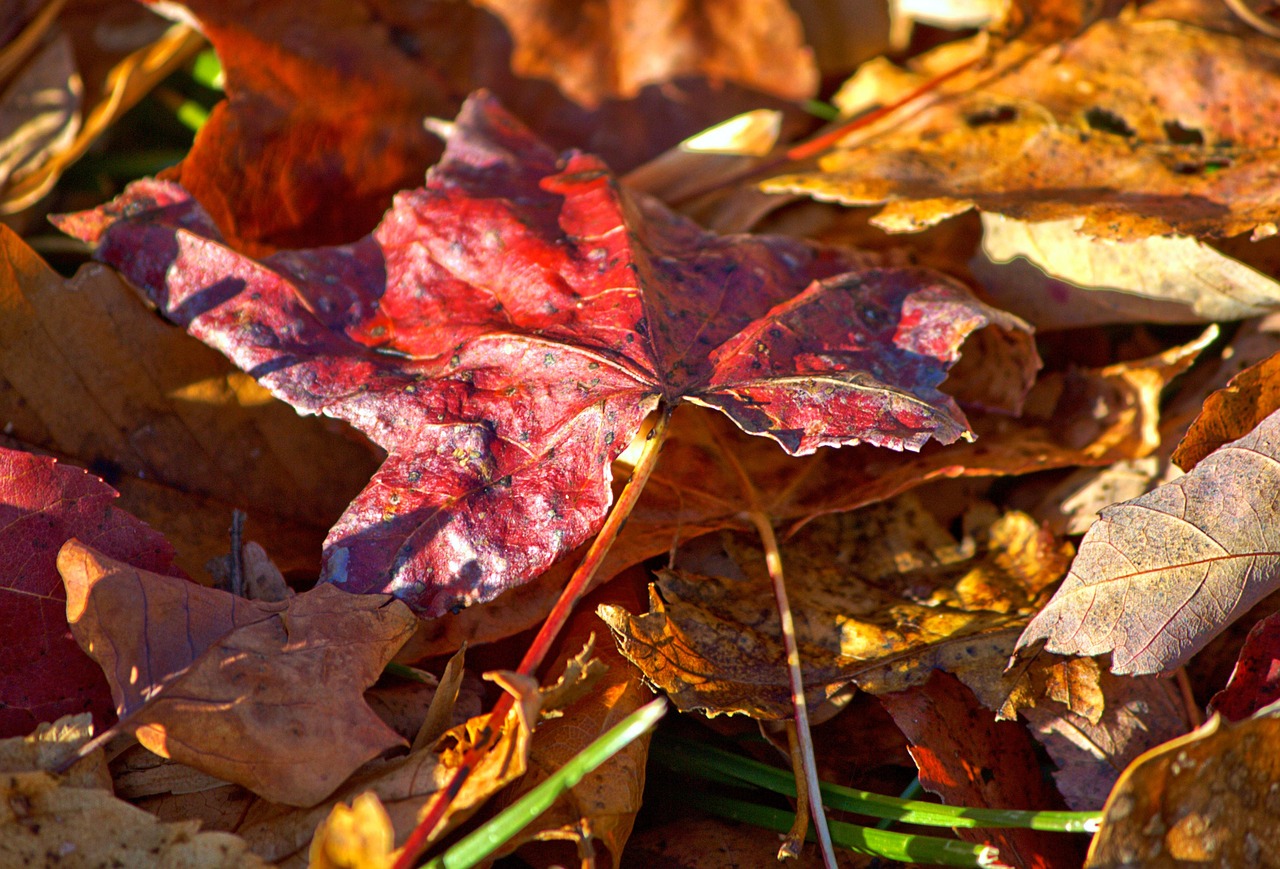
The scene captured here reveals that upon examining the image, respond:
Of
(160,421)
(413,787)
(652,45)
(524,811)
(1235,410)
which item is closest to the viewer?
(524,811)

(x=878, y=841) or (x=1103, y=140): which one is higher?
(x=1103, y=140)

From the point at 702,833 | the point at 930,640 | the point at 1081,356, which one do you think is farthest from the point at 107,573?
the point at 1081,356

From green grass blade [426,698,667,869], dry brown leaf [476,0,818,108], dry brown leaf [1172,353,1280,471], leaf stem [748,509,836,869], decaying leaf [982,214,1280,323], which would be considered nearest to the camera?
green grass blade [426,698,667,869]

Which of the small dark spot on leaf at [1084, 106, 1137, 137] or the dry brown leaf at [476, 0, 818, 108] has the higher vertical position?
the dry brown leaf at [476, 0, 818, 108]

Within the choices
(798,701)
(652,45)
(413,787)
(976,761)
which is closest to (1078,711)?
(976,761)

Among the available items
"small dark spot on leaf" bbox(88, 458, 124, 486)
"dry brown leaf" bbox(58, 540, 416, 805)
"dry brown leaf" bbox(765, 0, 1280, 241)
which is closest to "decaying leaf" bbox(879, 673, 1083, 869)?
"dry brown leaf" bbox(58, 540, 416, 805)

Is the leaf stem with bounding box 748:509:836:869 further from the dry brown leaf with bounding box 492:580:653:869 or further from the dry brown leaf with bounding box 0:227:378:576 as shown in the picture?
the dry brown leaf with bounding box 0:227:378:576

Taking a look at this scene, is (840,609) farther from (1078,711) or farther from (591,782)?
(591,782)

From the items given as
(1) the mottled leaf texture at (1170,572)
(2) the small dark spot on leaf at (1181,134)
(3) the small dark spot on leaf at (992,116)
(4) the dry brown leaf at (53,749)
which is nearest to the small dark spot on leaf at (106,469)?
(4) the dry brown leaf at (53,749)
